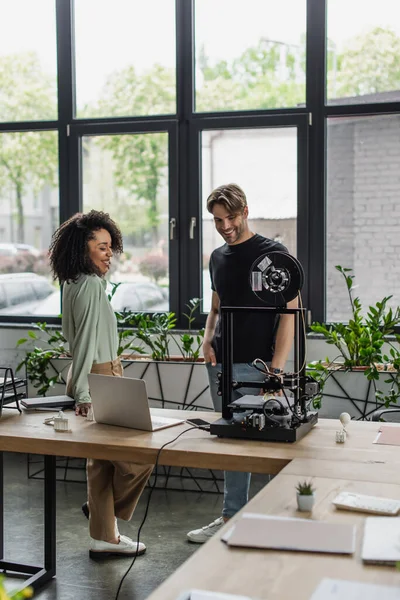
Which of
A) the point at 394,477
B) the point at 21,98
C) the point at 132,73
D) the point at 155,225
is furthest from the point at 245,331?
the point at 21,98

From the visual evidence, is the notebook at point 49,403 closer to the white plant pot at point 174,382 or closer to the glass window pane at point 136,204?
the white plant pot at point 174,382

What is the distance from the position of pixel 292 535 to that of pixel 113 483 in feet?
5.95

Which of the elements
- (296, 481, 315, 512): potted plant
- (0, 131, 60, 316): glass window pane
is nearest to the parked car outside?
(0, 131, 60, 316): glass window pane

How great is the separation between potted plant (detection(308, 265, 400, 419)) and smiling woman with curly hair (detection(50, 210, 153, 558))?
5.17 ft

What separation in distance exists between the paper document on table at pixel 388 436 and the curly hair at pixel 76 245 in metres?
1.43

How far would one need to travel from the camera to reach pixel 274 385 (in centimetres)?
304

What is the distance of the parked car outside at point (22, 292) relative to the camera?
6145mm

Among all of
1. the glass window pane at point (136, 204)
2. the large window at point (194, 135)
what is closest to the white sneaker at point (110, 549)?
the large window at point (194, 135)

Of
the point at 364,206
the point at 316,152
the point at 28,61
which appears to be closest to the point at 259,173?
the point at 316,152

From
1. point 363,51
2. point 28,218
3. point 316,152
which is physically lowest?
point 28,218

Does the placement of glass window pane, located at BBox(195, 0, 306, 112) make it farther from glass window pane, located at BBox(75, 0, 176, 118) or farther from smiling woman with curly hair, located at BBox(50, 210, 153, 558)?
smiling woman with curly hair, located at BBox(50, 210, 153, 558)

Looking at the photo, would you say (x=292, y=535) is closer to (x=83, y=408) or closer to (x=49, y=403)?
(x=83, y=408)

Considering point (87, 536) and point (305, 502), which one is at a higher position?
point (305, 502)

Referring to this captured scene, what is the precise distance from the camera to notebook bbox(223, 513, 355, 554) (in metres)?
1.97
